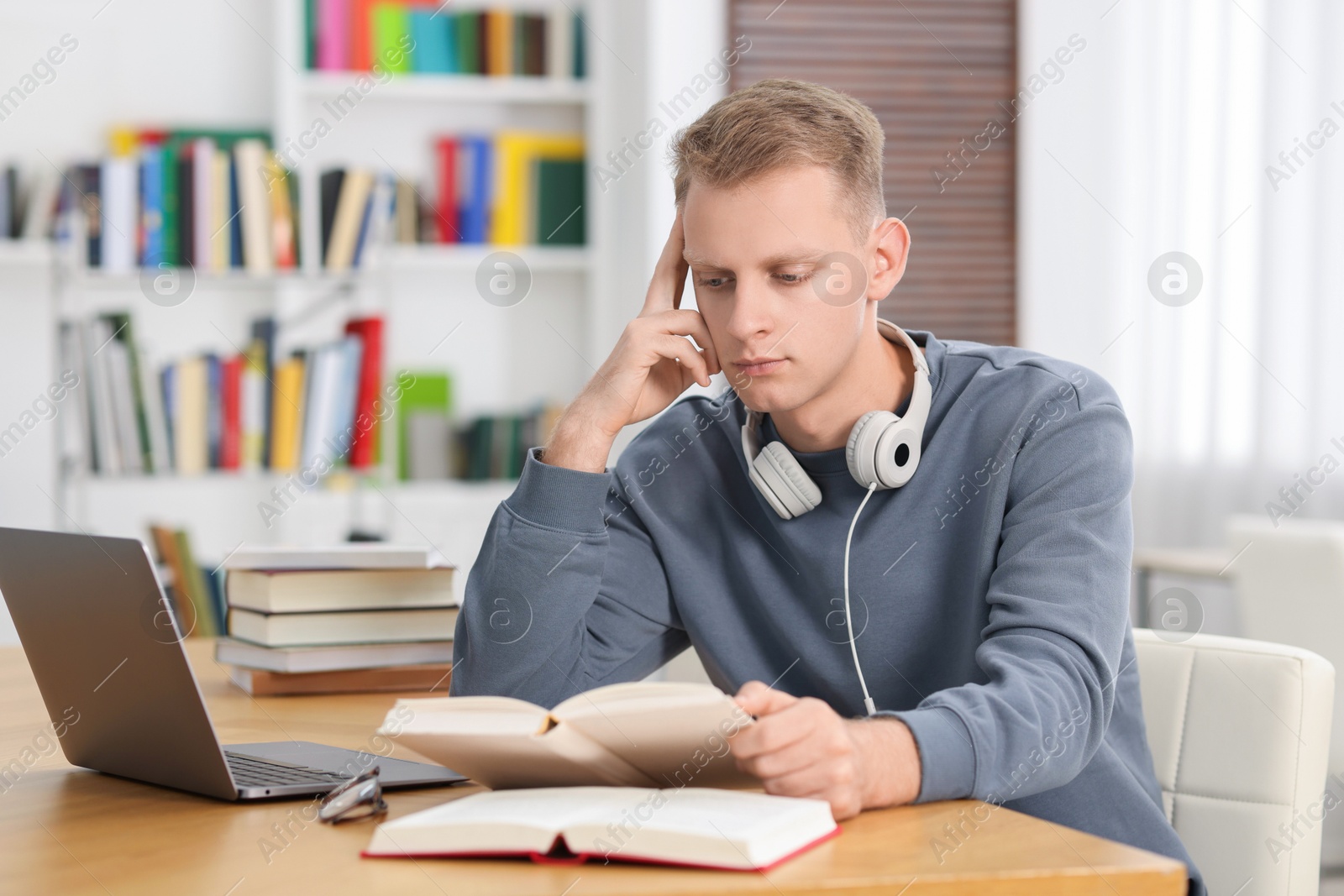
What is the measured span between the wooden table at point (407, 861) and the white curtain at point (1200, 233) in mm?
2684

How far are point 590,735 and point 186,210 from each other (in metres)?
2.76

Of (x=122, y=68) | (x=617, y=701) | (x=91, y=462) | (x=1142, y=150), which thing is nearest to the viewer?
(x=617, y=701)

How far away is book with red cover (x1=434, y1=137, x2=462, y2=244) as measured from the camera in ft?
11.6

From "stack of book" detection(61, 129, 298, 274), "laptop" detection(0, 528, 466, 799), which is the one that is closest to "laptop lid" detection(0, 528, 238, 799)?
"laptop" detection(0, 528, 466, 799)

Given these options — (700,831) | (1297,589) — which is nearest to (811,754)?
(700,831)

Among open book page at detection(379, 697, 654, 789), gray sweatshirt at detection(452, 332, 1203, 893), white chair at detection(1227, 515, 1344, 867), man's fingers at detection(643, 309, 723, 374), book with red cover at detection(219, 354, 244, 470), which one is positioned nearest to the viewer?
open book page at detection(379, 697, 654, 789)

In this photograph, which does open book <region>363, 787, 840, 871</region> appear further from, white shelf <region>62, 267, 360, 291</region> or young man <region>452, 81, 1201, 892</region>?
white shelf <region>62, 267, 360, 291</region>

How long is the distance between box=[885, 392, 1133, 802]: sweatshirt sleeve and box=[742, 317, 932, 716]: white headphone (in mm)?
106

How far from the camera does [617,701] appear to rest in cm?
79

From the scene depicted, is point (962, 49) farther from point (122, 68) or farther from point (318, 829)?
point (318, 829)

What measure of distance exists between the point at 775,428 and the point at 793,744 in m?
0.58

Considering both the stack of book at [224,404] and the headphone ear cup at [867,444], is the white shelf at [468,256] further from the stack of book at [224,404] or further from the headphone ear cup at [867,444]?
the headphone ear cup at [867,444]

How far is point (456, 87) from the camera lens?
3516 millimetres

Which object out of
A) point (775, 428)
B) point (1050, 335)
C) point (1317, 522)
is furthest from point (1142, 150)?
point (775, 428)
